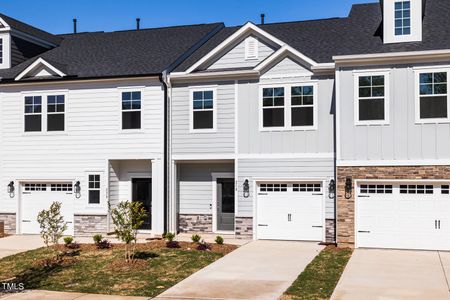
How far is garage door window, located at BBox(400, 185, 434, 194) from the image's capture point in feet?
55.7

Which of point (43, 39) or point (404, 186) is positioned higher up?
point (43, 39)

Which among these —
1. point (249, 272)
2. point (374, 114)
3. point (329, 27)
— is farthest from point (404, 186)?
point (329, 27)

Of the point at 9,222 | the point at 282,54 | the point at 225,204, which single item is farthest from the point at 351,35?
the point at 9,222

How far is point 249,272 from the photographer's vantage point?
13664 millimetres

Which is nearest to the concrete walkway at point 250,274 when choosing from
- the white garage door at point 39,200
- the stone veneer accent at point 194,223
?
the stone veneer accent at point 194,223

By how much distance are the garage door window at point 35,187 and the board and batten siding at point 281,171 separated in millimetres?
8265

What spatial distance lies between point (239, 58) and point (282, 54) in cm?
199

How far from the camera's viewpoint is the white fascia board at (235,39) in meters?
20.0

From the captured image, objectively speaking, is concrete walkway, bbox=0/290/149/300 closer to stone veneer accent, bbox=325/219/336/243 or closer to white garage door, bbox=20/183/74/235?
stone veneer accent, bbox=325/219/336/243

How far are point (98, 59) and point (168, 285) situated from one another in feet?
44.3

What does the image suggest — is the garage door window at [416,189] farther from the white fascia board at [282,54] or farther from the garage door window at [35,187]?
the garage door window at [35,187]

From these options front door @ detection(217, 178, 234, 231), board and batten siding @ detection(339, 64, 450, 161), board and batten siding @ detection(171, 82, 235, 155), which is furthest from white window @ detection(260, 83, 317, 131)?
front door @ detection(217, 178, 234, 231)

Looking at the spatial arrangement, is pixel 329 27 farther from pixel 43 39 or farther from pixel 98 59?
pixel 43 39

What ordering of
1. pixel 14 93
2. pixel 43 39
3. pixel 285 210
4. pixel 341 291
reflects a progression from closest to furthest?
pixel 341 291, pixel 285 210, pixel 14 93, pixel 43 39
